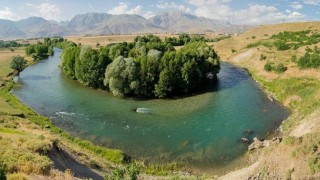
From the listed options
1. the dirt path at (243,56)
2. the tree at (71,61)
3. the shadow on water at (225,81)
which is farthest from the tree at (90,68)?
the dirt path at (243,56)

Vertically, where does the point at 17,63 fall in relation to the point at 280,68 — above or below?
above

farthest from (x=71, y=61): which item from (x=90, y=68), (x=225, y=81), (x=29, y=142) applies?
(x=29, y=142)

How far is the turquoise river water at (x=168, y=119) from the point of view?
58.4 m

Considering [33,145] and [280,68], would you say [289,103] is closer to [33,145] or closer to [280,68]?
[280,68]

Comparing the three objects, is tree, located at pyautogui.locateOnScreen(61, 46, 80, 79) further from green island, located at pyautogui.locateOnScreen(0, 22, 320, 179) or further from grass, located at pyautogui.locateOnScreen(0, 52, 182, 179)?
grass, located at pyautogui.locateOnScreen(0, 52, 182, 179)

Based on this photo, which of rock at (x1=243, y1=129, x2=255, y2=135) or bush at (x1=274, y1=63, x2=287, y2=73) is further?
bush at (x1=274, y1=63, x2=287, y2=73)

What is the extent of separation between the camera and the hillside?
39219mm

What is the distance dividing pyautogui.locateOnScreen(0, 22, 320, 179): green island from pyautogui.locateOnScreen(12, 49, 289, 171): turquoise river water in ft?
10.7

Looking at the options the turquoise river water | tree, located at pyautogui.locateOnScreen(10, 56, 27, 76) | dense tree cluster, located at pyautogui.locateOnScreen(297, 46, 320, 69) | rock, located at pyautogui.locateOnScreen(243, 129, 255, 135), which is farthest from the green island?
rock, located at pyautogui.locateOnScreen(243, 129, 255, 135)

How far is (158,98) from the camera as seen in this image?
88375mm

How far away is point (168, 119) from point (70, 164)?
107 ft

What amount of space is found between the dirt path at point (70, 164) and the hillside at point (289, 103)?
1858cm

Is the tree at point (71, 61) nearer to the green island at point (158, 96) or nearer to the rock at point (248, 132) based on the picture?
the green island at point (158, 96)

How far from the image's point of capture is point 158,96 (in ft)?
291
